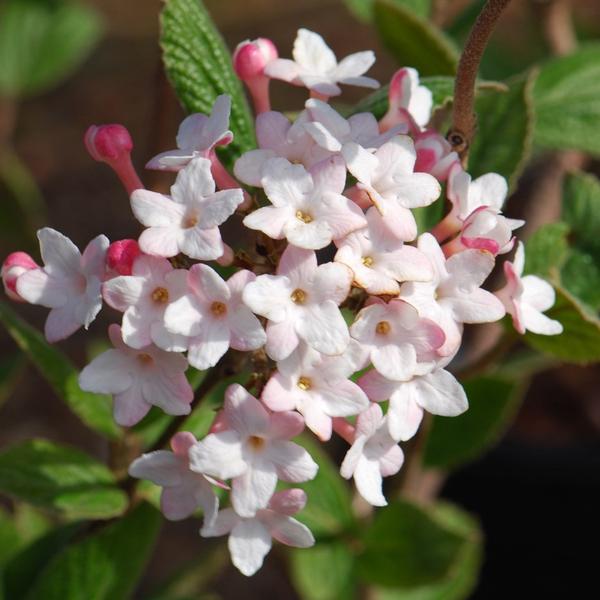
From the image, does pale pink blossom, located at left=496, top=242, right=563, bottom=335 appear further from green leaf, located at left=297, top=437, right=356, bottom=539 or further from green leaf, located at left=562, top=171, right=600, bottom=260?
green leaf, located at left=297, top=437, right=356, bottom=539

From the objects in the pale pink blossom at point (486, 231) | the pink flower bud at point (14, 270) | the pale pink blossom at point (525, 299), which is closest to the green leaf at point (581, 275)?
the pale pink blossom at point (525, 299)

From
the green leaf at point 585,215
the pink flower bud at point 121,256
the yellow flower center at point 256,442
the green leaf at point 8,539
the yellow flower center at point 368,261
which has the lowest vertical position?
the green leaf at point 8,539

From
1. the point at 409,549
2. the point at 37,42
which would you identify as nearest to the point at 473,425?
the point at 409,549

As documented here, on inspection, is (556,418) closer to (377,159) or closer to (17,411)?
(17,411)

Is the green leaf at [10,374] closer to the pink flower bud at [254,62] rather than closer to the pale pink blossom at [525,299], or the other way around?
the pink flower bud at [254,62]

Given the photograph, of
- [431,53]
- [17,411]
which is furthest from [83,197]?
[431,53]

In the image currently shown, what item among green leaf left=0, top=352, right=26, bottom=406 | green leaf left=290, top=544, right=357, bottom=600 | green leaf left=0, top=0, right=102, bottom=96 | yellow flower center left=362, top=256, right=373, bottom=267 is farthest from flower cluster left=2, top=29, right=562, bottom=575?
green leaf left=0, top=0, right=102, bottom=96
